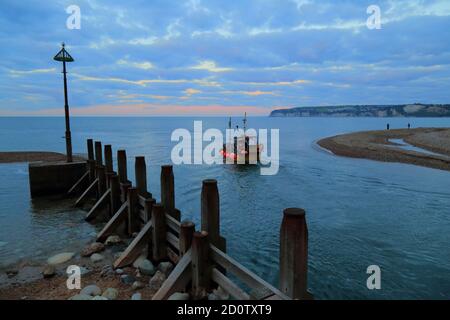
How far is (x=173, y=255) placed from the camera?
686 cm

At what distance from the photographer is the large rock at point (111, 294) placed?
5.70 metres

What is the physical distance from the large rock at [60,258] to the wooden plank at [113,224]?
3.04 feet

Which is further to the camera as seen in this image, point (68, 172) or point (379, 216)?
point (68, 172)

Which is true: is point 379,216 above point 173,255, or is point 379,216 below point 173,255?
below

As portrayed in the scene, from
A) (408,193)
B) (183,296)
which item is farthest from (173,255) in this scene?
(408,193)

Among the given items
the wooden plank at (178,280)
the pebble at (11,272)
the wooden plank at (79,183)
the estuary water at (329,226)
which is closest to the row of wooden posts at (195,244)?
the wooden plank at (178,280)

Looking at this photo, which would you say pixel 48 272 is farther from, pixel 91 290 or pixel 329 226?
pixel 329 226

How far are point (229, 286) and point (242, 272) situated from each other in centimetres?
45

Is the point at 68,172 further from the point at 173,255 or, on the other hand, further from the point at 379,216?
the point at 379,216

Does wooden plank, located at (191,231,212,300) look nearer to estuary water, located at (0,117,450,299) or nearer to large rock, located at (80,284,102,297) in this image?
large rock, located at (80,284,102,297)

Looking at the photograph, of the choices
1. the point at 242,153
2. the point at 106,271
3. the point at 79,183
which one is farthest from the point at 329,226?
the point at 242,153

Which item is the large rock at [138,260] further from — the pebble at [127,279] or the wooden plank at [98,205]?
the wooden plank at [98,205]

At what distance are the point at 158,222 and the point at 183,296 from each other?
2120 millimetres
